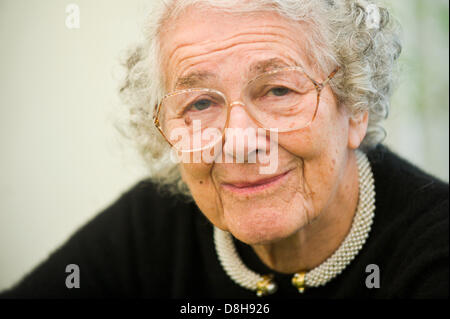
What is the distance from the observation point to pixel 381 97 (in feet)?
5.24

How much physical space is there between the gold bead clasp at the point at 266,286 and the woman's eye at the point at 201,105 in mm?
735

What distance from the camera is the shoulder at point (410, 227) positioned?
1.36m

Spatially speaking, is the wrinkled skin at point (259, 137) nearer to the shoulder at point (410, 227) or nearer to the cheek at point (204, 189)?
the cheek at point (204, 189)

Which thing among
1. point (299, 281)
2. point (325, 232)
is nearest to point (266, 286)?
point (299, 281)

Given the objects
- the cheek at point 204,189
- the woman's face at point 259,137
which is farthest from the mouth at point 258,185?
the cheek at point 204,189

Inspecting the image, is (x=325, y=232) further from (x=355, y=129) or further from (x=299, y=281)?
(x=355, y=129)

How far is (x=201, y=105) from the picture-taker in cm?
143

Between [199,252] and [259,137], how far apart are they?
0.88m

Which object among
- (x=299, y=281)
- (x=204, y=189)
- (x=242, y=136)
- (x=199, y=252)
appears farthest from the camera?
(x=199, y=252)

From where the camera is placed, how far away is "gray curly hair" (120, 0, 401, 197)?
134 cm

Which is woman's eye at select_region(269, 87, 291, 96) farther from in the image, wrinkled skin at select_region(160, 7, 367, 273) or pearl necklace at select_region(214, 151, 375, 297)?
pearl necklace at select_region(214, 151, 375, 297)

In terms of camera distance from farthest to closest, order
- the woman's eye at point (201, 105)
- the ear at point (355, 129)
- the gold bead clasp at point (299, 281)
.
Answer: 1. the gold bead clasp at point (299, 281)
2. the ear at point (355, 129)
3. the woman's eye at point (201, 105)

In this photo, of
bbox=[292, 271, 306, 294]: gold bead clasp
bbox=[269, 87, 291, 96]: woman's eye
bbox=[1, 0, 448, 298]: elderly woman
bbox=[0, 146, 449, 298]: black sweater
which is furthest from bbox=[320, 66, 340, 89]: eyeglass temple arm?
bbox=[292, 271, 306, 294]: gold bead clasp
